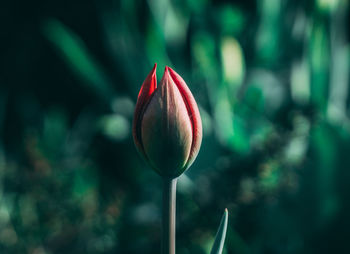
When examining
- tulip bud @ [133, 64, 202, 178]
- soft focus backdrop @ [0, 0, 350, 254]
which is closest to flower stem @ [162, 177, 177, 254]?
tulip bud @ [133, 64, 202, 178]

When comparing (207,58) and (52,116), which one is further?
(52,116)

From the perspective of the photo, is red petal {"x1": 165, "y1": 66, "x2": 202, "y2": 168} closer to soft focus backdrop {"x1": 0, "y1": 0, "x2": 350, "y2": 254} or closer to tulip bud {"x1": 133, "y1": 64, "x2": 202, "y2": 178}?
tulip bud {"x1": 133, "y1": 64, "x2": 202, "y2": 178}

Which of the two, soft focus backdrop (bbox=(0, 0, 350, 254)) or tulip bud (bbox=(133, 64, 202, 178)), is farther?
soft focus backdrop (bbox=(0, 0, 350, 254))

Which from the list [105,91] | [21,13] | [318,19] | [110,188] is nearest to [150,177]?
[110,188]

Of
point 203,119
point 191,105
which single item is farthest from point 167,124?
point 203,119

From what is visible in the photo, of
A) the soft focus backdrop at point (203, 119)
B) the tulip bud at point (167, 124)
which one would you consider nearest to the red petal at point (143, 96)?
the tulip bud at point (167, 124)

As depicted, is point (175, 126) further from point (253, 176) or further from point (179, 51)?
point (179, 51)
